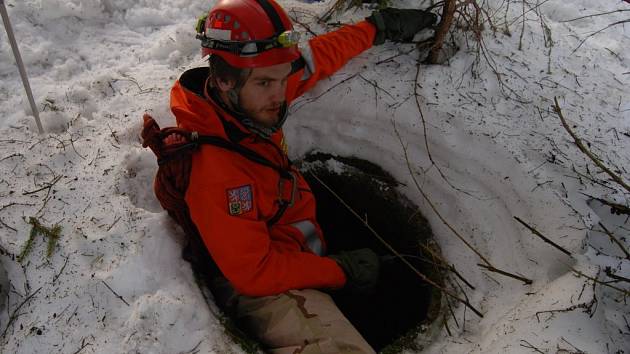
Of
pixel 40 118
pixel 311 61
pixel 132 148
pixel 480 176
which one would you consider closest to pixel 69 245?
pixel 132 148

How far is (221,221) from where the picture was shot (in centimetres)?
203

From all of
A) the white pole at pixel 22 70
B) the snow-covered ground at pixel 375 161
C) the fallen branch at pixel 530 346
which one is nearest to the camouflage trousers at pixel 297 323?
the snow-covered ground at pixel 375 161

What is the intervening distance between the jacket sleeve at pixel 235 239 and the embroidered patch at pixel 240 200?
0.06 feet

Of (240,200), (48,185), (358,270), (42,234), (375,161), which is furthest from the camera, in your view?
(375,161)

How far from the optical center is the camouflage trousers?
2.06 metres

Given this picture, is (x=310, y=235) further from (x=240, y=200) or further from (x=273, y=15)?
(x=273, y=15)

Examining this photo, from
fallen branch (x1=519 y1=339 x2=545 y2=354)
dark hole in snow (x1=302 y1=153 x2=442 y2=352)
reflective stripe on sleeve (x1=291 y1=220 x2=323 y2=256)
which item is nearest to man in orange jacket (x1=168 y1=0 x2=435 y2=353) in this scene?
reflective stripe on sleeve (x1=291 y1=220 x2=323 y2=256)

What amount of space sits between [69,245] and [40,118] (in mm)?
1075

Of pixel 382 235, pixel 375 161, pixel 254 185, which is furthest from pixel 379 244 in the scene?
pixel 254 185

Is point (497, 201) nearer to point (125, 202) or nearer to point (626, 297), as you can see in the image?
point (626, 297)

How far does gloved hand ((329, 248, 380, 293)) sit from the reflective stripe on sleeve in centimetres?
11

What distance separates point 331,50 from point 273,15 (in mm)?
732

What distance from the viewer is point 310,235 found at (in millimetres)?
2635

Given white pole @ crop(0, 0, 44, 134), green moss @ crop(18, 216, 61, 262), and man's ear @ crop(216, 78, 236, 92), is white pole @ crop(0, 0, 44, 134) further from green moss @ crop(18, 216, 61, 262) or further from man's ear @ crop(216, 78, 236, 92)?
man's ear @ crop(216, 78, 236, 92)
